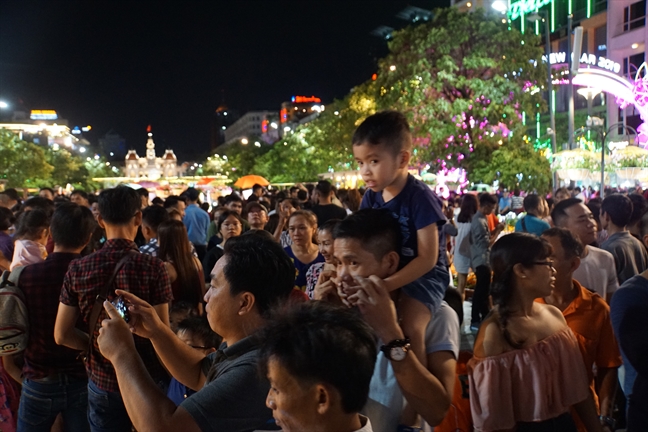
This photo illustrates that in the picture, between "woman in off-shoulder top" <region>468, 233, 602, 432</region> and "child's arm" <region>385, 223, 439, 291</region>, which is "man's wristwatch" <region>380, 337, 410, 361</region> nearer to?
"child's arm" <region>385, 223, 439, 291</region>

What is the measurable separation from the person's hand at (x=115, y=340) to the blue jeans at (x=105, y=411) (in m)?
1.41

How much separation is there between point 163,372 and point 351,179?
101 ft

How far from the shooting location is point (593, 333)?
3.54 m

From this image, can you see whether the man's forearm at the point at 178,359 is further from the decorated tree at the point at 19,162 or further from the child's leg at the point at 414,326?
the decorated tree at the point at 19,162

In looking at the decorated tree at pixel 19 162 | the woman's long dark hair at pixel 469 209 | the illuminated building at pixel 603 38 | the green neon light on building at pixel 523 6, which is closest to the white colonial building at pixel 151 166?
the decorated tree at pixel 19 162

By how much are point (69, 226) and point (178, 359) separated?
1.83 m

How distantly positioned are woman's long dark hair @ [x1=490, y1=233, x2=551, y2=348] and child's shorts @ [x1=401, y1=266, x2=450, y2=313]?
1.40 ft

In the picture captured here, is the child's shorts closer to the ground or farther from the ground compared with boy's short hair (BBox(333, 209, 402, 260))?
closer to the ground

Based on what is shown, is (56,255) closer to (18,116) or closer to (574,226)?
(574,226)

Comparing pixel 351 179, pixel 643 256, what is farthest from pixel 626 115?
pixel 643 256

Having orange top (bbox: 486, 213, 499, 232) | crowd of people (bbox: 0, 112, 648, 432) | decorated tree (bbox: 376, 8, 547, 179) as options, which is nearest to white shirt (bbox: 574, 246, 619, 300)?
crowd of people (bbox: 0, 112, 648, 432)

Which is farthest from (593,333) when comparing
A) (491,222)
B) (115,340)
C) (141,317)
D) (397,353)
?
(491,222)

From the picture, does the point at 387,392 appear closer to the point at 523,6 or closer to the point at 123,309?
the point at 123,309

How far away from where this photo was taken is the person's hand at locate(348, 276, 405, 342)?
227 cm
